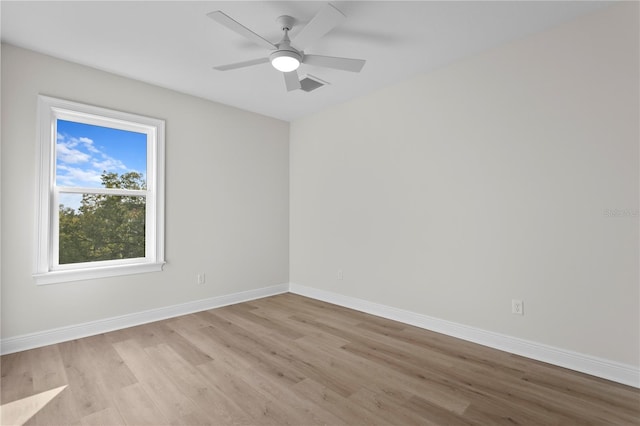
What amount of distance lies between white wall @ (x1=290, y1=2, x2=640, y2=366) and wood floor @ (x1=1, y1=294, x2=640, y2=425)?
0.46 m

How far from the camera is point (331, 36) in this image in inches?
104

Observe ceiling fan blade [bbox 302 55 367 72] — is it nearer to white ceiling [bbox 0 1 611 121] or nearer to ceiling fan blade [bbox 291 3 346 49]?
ceiling fan blade [bbox 291 3 346 49]

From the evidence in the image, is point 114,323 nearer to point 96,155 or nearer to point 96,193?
point 96,193

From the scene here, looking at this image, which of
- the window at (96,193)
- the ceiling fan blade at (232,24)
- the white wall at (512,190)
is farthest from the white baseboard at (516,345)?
the ceiling fan blade at (232,24)

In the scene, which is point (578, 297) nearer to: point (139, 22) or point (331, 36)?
point (331, 36)

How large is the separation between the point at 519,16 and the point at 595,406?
105 inches

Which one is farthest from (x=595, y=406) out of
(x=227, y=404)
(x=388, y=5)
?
(x=388, y=5)

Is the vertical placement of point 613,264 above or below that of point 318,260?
above

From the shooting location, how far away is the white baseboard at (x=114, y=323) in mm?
2752

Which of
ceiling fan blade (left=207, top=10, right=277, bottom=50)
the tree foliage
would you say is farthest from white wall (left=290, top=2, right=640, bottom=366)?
the tree foliage

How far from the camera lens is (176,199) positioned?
377 centimetres

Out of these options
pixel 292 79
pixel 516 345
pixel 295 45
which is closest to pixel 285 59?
pixel 295 45

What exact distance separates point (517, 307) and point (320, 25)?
2.67 metres

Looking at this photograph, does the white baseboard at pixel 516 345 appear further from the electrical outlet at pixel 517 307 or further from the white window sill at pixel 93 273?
the white window sill at pixel 93 273
